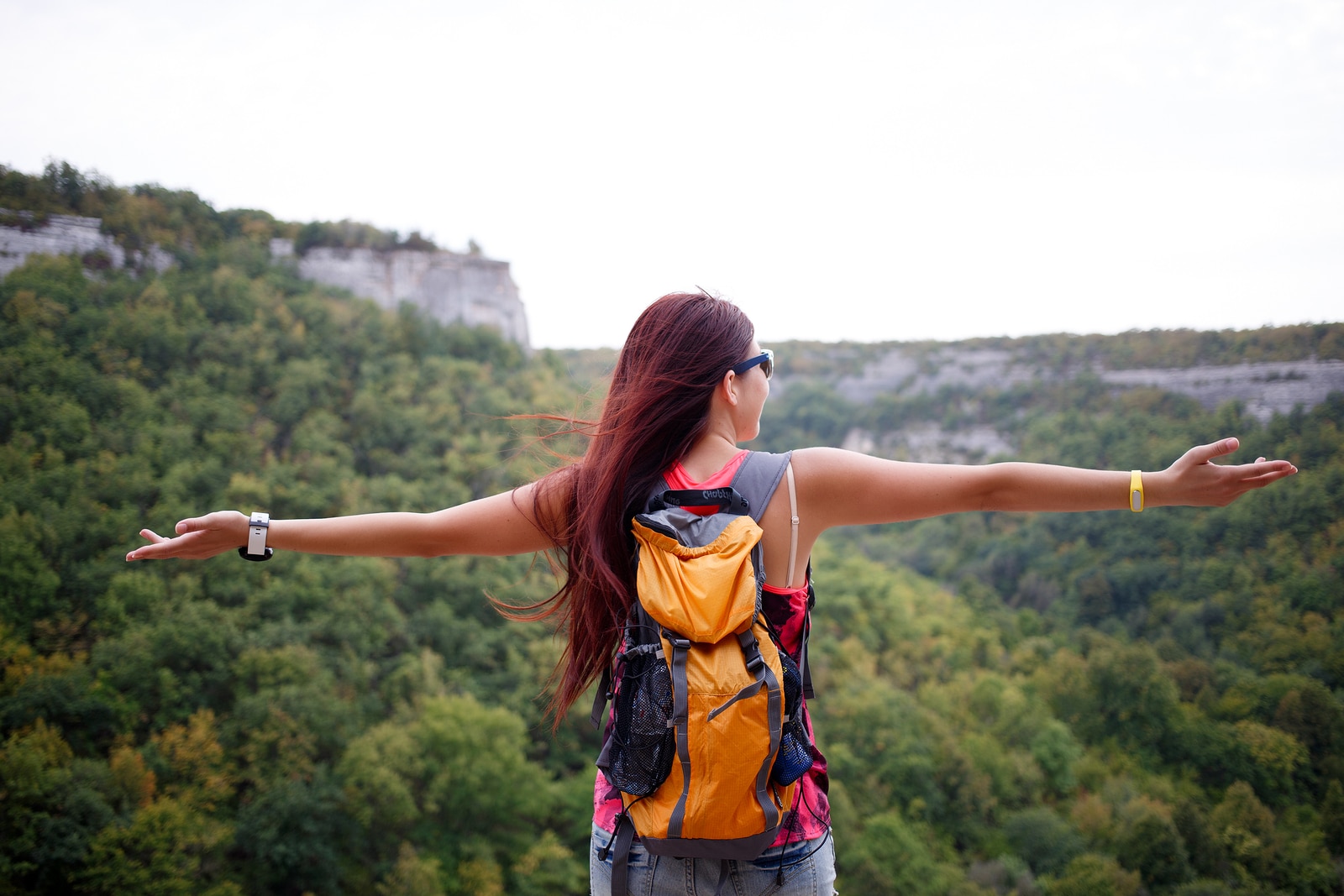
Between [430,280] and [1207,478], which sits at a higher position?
[430,280]

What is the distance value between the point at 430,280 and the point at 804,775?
159ft

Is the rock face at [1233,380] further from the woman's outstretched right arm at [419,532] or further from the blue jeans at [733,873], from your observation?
the woman's outstretched right arm at [419,532]

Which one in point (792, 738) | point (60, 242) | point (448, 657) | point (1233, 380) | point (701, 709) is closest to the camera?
point (701, 709)

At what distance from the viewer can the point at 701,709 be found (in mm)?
1286

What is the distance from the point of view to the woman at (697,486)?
4.78ft

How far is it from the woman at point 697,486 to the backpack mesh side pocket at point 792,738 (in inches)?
3.0

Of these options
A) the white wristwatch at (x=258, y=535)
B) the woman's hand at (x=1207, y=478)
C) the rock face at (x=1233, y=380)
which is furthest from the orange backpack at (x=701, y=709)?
the rock face at (x=1233, y=380)

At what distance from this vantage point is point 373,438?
3669 cm

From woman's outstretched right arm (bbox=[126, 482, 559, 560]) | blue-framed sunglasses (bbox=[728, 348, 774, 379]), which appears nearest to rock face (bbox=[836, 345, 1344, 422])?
blue-framed sunglasses (bbox=[728, 348, 774, 379])

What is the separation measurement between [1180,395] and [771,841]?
19.1 m

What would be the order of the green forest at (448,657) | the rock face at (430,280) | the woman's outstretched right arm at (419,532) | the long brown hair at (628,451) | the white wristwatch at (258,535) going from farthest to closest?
the rock face at (430,280)
the green forest at (448,657)
the white wristwatch at (258,535)
the woman's outstretched right arm at (419,532)
the long brown hair at (628,451)

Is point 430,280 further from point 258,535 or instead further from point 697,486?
point 697,486

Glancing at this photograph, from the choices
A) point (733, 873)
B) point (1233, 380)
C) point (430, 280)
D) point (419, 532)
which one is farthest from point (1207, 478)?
point (430, 280)

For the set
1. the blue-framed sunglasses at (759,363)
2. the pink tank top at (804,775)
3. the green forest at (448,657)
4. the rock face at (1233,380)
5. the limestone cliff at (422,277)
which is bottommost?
the green forest at (448,657)
